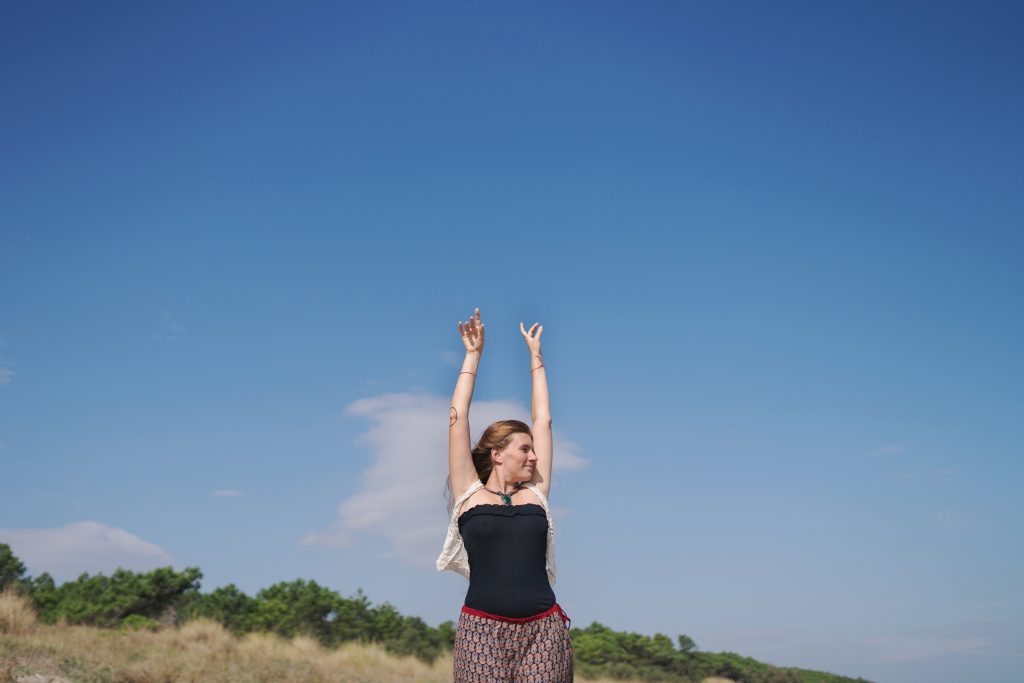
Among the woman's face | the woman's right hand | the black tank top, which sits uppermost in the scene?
the woman's right hand

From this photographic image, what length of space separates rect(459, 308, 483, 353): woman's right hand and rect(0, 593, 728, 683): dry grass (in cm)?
781

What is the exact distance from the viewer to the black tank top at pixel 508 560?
446 centimetres

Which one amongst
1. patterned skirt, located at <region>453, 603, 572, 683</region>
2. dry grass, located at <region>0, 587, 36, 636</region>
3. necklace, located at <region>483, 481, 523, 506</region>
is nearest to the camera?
patterned skirt, located at <region>453, 603, 572, 683</region>

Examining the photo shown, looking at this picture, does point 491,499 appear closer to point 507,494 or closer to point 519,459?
point 507,494

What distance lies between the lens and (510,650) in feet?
14.3

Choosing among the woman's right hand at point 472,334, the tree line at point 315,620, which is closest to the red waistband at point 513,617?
the woman's right hand at point 472,334

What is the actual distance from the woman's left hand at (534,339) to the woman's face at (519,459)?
87 cm

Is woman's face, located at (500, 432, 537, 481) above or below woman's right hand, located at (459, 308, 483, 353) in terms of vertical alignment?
below

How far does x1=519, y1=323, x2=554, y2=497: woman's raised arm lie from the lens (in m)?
5.07

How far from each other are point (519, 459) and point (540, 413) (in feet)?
1.74

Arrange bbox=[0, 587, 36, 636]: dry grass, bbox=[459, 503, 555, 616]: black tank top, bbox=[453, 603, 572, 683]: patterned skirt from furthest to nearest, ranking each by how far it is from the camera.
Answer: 1. bbox=[0, 587, 36, 636]: dry grass
2. bbox=[459, 503, 555, 616]: black tank top
3. bbox=[453, 603, 572, 683]: patterned skirt

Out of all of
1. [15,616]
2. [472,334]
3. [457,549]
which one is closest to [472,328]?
[472,334]

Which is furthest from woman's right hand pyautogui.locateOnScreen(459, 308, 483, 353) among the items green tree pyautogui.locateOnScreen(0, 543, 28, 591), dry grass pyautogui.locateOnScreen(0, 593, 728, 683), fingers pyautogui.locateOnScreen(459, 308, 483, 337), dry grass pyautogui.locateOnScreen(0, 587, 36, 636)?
green tree pyautogui.locateOnScreen(0, 543, 28, 591)

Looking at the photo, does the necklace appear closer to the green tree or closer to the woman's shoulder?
the woman's shoulder
